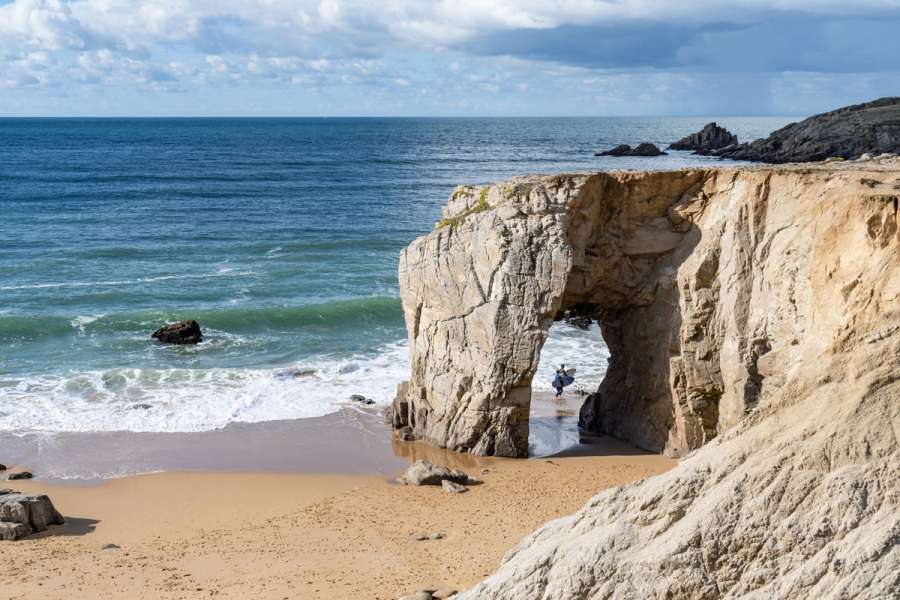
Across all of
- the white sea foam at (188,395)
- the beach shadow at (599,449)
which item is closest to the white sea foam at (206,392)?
the white sea foam at (188,395)

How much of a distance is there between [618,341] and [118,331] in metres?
19.3

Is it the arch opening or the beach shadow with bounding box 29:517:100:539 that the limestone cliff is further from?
the beach shadow with bounding box 29:517:100:539

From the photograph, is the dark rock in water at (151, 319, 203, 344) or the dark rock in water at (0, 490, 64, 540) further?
the dark rock in water at (151, 319, 203, 344)

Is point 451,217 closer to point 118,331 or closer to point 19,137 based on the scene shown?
point 118,331

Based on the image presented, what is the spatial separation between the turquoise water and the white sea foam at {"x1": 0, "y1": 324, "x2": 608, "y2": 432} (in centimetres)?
8

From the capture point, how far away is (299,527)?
59.1ft

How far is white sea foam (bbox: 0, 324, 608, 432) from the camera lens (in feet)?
81.1

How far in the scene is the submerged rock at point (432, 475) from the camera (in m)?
20.0

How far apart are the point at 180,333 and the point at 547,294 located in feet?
52.8

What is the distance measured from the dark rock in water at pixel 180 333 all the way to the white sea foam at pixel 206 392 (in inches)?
124

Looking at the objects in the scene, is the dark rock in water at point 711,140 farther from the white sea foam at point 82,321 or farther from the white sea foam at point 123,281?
the white sea foam at point 82,321

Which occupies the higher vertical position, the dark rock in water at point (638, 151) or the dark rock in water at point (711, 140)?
the dark rock in water at point (711, 140)

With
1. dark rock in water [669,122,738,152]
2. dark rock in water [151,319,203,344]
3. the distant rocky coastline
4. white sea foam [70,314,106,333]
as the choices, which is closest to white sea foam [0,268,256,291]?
white sea foam [70,314,106,333]

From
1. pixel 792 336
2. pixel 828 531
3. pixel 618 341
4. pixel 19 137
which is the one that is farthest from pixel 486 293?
pixel 19 137
